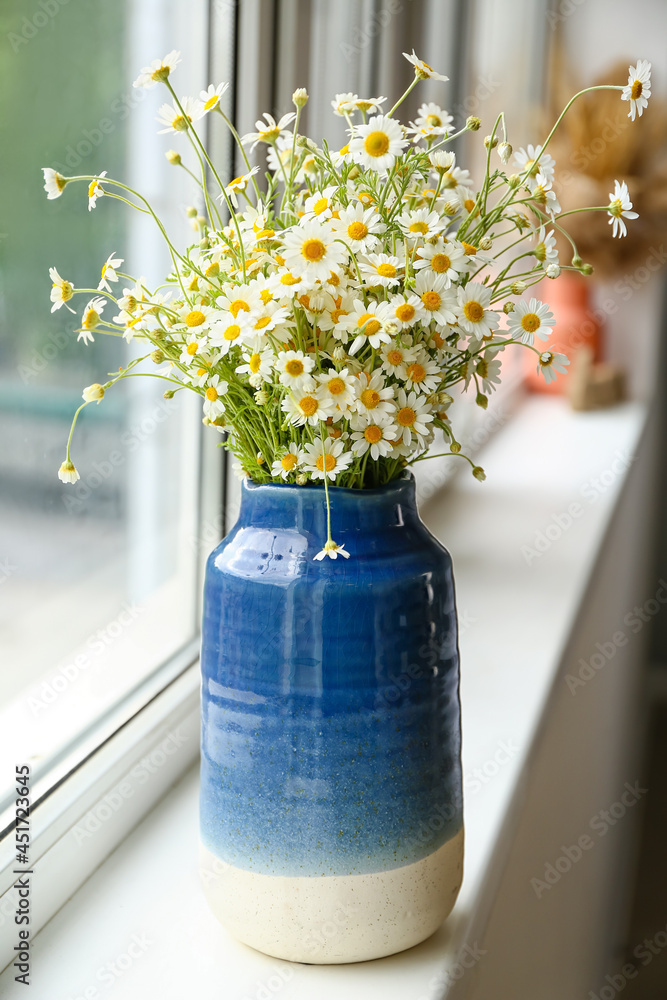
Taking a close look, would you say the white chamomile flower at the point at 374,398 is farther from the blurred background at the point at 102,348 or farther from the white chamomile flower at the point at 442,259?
the blurred background at the point at 102,348

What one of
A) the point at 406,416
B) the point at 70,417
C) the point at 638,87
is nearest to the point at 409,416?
the point at 406,416

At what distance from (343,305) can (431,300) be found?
0.05 meters

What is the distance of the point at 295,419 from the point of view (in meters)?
0.51

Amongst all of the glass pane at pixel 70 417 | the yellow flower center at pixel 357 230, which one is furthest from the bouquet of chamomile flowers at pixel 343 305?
the glass pane at pixel 70 417

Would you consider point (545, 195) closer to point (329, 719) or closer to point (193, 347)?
point (193, 347)

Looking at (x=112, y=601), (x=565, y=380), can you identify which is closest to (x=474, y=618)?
(x=112, y=601)

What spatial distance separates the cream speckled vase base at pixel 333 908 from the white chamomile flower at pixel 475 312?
12.7 inches

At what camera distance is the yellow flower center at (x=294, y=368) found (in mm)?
496

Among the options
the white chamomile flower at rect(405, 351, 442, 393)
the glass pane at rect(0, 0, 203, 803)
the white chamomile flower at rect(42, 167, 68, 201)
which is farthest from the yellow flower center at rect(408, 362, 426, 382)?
the glass pane at rect(0, 0, 203, 803)

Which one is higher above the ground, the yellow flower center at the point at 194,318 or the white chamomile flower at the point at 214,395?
the yellow flower center at the point at 194,318

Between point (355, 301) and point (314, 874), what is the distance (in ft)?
1.09

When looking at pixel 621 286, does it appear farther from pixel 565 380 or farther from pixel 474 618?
pixel 474 618

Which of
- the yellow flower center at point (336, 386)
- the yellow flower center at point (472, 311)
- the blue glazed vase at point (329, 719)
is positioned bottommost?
the blue glazed vase at point (329, 719)

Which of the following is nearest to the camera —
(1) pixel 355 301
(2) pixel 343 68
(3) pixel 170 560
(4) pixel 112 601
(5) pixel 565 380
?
(1) pixel 355 301
